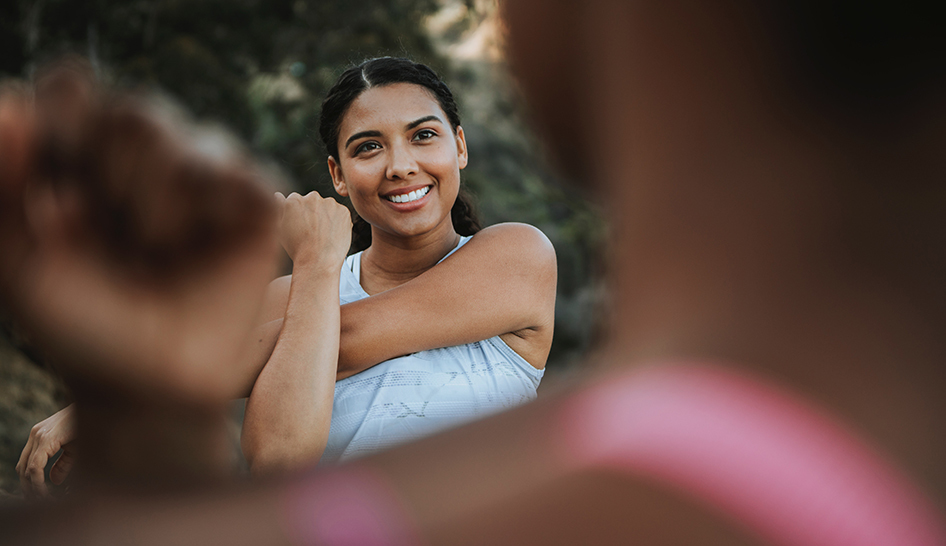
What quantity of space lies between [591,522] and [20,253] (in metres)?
0.22

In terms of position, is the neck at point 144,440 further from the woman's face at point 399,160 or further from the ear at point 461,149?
the ear at point 461,149

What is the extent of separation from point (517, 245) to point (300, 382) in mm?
353

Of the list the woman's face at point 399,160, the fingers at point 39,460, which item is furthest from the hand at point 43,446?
the woman's face at point 399,160

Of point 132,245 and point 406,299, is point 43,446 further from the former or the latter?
point 132,245

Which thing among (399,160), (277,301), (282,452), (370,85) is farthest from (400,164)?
(282,452)

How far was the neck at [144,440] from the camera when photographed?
0.22 m

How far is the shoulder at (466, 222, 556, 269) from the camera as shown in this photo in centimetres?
95

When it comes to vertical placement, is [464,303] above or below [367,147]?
below

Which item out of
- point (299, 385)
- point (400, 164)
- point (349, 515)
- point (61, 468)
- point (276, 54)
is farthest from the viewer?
point (276, 54)

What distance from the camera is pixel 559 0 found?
192 millimetres

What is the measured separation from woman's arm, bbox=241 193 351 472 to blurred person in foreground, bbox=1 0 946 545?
0.57 m

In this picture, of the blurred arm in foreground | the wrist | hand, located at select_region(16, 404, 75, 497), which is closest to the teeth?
the wrist

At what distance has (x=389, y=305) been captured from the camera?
875mm

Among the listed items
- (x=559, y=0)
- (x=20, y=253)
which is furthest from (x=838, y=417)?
(x=20, y=253)
